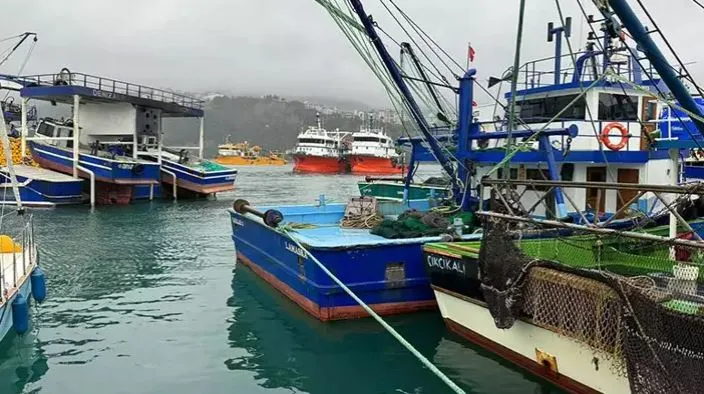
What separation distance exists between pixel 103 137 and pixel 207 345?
29.7 m

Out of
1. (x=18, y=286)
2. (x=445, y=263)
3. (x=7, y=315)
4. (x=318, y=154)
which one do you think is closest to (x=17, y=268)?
(x=18, y=286)

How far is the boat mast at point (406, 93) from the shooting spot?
45.5 ft

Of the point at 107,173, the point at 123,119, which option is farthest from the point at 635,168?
the point at 123,119

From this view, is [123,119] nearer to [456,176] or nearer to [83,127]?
[83,127]

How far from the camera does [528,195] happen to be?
46.3 feet

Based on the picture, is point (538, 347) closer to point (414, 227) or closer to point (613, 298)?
point (613, 298)

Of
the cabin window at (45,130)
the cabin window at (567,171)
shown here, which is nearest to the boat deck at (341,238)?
the cabin window at (567,171)

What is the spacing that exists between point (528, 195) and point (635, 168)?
2.36 metres

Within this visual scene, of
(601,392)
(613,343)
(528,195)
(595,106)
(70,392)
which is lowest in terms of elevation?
(70,392)

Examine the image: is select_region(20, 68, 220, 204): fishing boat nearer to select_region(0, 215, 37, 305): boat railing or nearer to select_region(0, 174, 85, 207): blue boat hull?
select_region(0, 174, 85, 207): blue boat hull

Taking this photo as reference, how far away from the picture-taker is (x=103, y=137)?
3550 centimetres

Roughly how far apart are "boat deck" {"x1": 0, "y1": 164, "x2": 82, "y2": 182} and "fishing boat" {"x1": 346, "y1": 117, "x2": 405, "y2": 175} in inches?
1842

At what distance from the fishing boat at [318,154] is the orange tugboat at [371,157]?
186 cm

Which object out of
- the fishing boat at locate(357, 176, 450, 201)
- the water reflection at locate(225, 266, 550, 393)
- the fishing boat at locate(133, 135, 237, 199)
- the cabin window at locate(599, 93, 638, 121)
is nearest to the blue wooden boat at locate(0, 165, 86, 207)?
the fishing boat at locate(133, 135, 237, 199)
